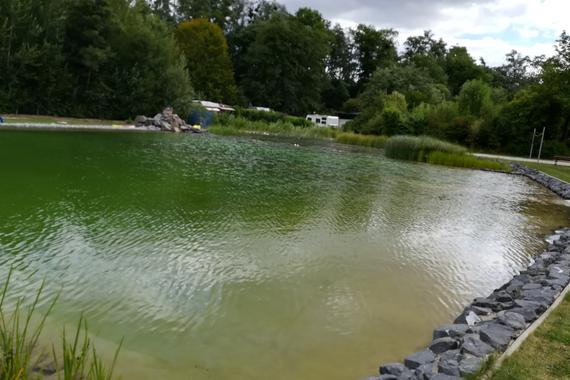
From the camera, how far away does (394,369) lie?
3.34 m

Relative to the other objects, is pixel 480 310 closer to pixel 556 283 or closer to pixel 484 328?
pixel 484 328

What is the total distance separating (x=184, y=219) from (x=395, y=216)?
15.5 ft

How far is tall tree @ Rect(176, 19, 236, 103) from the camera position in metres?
51.8

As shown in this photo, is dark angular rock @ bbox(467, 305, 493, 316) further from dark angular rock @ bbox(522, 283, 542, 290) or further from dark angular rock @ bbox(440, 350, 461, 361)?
dark angular rock @ bbox(440, 350, 461, 361)

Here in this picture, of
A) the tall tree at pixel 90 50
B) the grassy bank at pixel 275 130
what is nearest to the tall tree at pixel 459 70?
the grassy bank at pixel 275 130

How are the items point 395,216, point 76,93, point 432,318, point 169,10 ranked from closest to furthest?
1. point 432,318
2. point 395,216
3. point 76,93
4. point 169,10

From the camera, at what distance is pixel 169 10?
64.0 m

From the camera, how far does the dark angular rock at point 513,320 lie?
392 cm

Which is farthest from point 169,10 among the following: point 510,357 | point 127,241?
point 510,357

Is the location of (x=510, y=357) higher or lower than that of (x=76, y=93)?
lower

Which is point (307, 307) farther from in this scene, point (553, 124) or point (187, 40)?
point (187, 40)

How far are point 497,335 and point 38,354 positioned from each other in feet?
12.7

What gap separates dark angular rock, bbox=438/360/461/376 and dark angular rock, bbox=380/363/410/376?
260mm

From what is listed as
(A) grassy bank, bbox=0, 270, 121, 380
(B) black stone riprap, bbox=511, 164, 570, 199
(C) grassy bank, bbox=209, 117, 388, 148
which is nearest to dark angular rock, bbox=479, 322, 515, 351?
(A) grassy bank, bbox=0, 270, 121, 380
